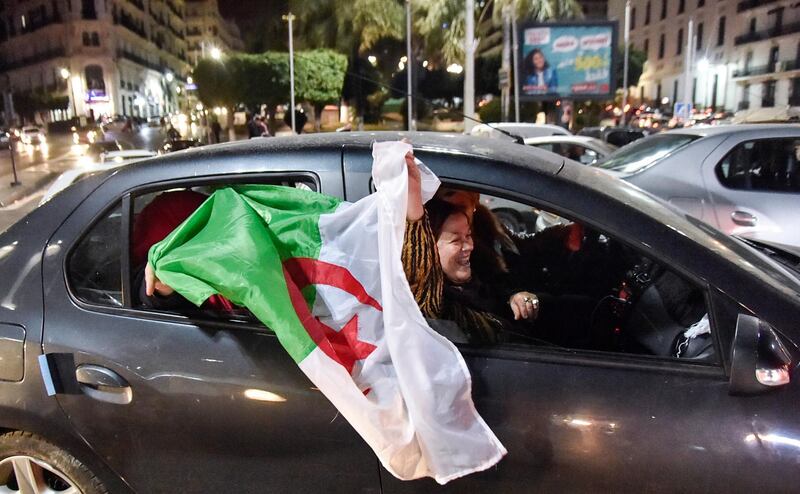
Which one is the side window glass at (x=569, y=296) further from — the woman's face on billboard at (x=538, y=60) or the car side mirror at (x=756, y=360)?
the woman's face on billboard at (x=538, y=60)

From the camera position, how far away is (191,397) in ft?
6.35

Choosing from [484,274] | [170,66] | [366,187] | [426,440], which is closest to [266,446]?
[426,440]

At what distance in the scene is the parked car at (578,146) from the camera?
8.90 meters

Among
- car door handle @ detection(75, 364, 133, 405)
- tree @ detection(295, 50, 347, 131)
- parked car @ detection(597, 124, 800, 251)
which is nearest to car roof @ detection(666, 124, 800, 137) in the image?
parked car @ detection(597, 124, 800, 251)

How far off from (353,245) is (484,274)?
1098 mm

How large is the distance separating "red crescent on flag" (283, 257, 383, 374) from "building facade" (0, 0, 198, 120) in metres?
72.6

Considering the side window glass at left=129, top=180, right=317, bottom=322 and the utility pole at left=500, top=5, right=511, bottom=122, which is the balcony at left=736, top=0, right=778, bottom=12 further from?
the side window glass at left=129, top=180, right=317, bottom=322

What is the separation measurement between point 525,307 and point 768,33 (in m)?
56.3

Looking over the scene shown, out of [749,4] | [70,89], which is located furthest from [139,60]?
[749,4]

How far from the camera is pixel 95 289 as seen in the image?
2254 millimetres

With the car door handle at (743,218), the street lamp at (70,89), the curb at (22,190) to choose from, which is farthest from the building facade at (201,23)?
the car door handle at (743,218)

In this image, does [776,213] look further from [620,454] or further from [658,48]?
[658,48]

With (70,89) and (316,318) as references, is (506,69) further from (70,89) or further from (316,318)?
(70,89)

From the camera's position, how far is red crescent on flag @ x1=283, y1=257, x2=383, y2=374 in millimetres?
1783
